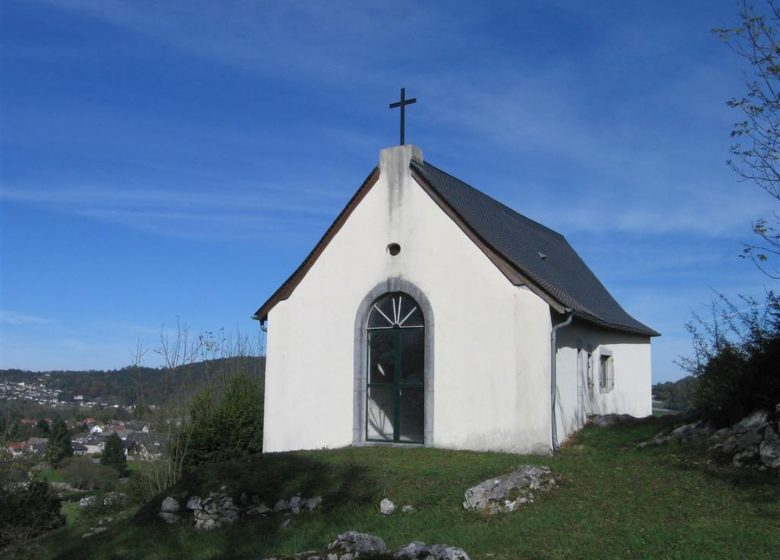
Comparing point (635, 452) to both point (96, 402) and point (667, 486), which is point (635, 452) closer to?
point (667, 486)

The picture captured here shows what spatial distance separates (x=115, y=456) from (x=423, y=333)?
32.1m

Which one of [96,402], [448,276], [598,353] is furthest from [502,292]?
[96,402]

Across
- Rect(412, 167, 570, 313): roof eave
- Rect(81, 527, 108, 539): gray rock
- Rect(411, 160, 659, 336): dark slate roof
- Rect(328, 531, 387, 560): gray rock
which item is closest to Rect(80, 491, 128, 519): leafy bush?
Rect(81, 527, 108, 539): gray rock

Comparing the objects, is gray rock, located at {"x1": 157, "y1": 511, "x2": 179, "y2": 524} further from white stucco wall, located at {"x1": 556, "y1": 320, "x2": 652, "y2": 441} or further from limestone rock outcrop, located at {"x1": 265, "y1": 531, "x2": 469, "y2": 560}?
white stucco wall, located at {"x1": 556, "y1": 320, "x2": 652, "y2": 441}

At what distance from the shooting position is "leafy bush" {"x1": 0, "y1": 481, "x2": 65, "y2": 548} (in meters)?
22.8

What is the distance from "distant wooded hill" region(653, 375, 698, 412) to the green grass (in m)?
3.92

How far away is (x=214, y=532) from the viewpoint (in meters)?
12.4

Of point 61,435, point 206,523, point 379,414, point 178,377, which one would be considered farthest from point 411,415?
point 61,435

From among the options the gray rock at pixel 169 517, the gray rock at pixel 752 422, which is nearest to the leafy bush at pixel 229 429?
the gray rock at pixel 169 517

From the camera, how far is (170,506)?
13562 millimetres

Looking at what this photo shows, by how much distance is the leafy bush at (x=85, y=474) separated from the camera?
1571 inches

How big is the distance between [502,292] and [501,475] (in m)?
5.27

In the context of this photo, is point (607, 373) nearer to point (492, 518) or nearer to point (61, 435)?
point (492, 518)

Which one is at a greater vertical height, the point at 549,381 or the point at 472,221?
the point at 472,221
